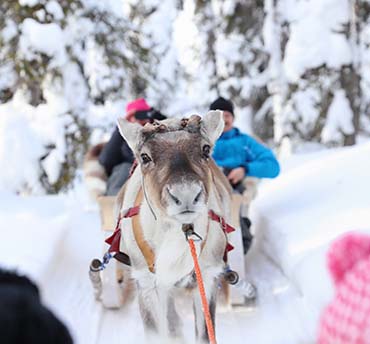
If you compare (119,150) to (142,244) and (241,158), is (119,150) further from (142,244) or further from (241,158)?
(142,244)

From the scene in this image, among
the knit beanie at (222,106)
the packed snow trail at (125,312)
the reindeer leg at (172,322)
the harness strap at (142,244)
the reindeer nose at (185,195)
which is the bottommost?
the packed snow trail at (125,312)

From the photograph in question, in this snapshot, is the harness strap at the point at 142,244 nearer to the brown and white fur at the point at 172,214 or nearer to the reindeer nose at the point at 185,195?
the brown and white fur at the point at 172,214

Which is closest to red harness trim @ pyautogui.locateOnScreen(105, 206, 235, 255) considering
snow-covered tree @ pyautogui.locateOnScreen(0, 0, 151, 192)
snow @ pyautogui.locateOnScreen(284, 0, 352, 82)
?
snow-covered tree @ pyautogui.locateOnScreen(0, 0, 151, 192)

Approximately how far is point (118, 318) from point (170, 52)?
755 inches

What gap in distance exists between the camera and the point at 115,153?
6.07 metres

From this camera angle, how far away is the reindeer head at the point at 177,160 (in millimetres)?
2877

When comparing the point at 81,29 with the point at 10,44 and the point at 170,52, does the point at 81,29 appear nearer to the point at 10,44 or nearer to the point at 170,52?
the point at 10,44

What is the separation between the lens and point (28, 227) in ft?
20.9

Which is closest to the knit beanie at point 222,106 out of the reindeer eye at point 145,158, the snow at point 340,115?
the reindeer eye at point 145,158

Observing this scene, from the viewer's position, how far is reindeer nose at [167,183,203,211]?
2837mm

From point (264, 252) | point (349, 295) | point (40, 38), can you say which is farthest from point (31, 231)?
point (349, 295)

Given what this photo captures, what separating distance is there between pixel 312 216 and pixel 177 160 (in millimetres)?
3397

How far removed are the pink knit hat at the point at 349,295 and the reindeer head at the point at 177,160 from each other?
130 cm

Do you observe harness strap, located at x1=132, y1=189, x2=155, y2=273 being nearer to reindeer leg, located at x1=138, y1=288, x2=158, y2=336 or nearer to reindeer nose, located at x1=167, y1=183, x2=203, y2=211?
reindeer leg, located at x1=138, y1=288, x2=158, y2=336
